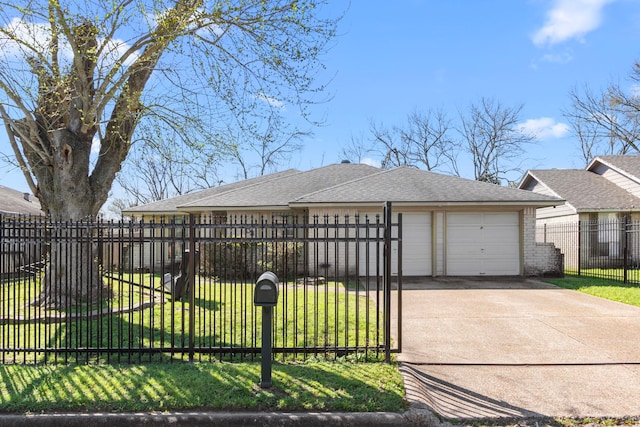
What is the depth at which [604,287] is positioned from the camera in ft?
40.7

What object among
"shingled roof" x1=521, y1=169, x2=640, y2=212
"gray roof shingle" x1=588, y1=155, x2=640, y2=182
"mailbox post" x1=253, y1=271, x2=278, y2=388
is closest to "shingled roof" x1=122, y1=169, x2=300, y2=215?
"shingled roof" x1=521, y1=169, x2=640, y2=212

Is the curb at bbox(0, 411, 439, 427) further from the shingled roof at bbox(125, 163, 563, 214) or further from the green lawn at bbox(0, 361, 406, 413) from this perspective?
the shingled roof at bbox(125, 163, 563, 214)

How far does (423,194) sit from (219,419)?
12.2 meters

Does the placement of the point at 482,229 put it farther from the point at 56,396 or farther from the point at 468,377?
the point at 56,396

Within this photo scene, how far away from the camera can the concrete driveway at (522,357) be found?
14.4 ft

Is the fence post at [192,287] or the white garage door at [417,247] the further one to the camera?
the white garage door at [417,247]

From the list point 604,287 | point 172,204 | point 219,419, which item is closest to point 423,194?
point 604,287

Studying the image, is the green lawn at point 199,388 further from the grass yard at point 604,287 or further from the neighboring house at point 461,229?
the neighboring house at point 461,229

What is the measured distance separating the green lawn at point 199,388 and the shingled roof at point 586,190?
58.3ft

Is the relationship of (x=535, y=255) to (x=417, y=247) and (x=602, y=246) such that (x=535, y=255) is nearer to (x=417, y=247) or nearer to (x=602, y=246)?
(x=417, y=247)

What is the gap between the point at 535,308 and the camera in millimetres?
9281

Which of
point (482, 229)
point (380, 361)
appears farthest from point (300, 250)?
point (380, 361)

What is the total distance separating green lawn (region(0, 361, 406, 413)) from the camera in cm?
413

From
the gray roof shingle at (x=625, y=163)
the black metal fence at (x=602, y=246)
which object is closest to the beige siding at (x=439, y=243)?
the black metal fence at (x=602, y=246)
